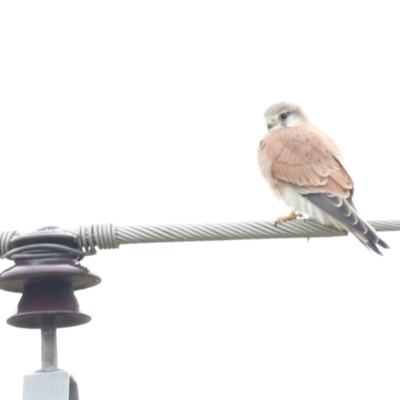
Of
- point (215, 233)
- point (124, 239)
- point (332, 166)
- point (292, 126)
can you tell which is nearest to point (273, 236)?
point (215, 233)

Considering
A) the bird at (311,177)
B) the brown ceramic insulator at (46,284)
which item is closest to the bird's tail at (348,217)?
the bird at (311,177)

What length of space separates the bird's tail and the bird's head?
3.93 ft

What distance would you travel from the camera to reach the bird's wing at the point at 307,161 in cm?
618

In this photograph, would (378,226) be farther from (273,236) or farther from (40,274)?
(40,274)

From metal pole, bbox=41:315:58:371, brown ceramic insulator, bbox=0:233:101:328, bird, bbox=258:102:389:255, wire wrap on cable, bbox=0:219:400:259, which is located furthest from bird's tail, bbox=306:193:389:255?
metal pole, bbox=41:315:58:371

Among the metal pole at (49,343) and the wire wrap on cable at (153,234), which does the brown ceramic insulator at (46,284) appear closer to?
the metal pole at (49,343)

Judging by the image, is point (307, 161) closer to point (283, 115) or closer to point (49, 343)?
point (283, 115)

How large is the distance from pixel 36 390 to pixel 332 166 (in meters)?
3.05

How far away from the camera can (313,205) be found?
6.04m

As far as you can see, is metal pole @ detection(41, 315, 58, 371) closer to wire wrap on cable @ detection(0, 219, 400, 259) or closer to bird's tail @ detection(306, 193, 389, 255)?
wire wrap on cable @ detection(0, 219, 400, 259)

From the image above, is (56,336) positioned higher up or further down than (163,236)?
further down

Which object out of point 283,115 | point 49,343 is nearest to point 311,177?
point 283,115

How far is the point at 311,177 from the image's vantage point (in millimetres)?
6285

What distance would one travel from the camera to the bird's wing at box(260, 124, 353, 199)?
20.3 feet
